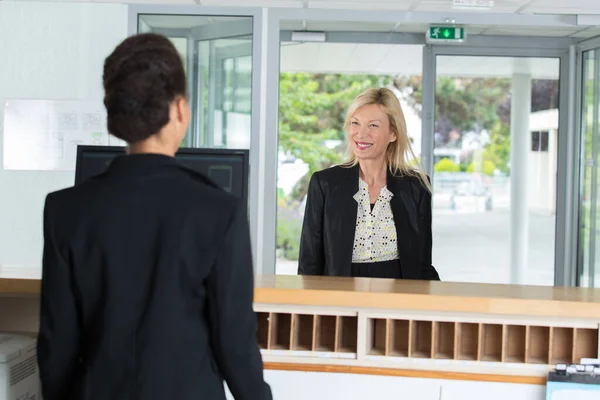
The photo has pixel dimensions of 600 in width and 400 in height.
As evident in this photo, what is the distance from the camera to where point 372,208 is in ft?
11.0

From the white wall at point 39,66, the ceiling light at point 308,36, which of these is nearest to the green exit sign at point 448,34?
the ceiling light at point 308,36

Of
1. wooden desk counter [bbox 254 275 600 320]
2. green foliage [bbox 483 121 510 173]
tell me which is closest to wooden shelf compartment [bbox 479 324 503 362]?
wooden desk counter [bbox 254 275 600 320]

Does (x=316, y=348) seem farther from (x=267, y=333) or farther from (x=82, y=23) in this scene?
(x=82, y=23)

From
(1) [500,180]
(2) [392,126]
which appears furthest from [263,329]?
(1) [500,180]

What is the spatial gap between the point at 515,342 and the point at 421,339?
0.27m

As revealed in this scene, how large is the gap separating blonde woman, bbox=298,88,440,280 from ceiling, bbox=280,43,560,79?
173 inches

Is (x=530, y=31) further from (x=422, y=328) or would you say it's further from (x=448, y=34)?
(x=422, y=328)

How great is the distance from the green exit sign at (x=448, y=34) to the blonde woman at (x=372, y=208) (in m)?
3.51

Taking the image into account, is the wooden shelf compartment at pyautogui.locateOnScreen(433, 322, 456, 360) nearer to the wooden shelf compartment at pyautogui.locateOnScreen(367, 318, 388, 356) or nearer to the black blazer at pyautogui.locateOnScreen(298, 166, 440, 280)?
the wooden shelf compartment at pyautogui.locateOnScreen(367, 318, 388, 356)

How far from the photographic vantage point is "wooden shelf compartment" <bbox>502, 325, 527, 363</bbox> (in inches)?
93.5

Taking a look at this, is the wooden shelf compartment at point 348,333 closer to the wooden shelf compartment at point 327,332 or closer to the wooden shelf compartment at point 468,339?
the wooden shelf compartment at point 327,332

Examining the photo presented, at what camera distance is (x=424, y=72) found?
7.49m

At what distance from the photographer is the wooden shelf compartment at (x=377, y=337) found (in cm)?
237

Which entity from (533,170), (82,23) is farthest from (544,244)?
(82,23)
